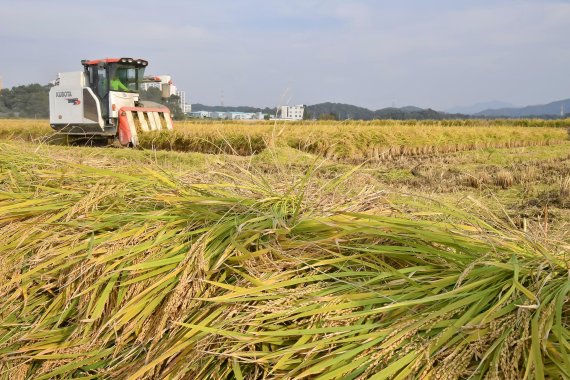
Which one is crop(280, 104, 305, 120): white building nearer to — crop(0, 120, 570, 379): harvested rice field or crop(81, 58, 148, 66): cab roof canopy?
crop(0, 120, 570, 379): harvested rice field

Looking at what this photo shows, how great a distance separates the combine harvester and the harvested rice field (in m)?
12.8

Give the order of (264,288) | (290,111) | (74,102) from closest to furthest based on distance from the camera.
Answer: (264,288), (290,111), (74,102)

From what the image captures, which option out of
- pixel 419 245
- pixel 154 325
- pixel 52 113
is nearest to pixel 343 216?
pixel 419 245

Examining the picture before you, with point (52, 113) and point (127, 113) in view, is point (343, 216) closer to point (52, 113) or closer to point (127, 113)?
point (127, 113)

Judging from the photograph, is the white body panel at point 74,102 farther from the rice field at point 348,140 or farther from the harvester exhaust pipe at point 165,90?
the harvester exhaust pipe at point 165,90

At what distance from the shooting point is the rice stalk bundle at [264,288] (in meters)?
1.26

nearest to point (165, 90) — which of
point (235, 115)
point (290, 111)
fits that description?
point (235, 115)

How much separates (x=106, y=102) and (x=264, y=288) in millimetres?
14710

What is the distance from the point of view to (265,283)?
61.0 inches

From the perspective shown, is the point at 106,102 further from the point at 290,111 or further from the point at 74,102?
the point at 290,111

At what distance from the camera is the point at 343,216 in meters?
1.78

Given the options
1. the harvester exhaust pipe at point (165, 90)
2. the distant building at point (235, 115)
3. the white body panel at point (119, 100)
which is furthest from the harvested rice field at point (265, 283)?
the harvester exhaust pipe at point (165, 90)

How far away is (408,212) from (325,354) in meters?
0.81

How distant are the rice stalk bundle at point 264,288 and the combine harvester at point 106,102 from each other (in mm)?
12821
